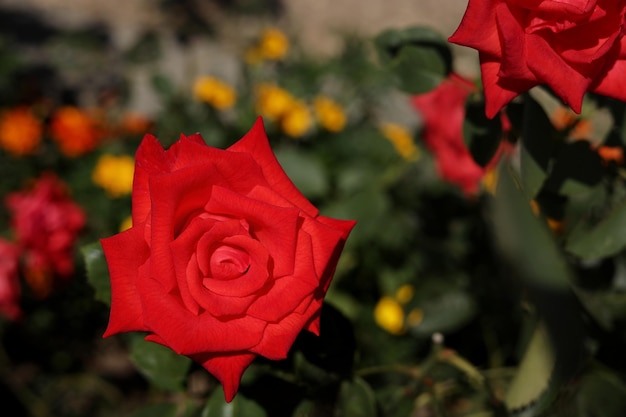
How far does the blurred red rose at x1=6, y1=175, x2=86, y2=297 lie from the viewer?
1219 mm

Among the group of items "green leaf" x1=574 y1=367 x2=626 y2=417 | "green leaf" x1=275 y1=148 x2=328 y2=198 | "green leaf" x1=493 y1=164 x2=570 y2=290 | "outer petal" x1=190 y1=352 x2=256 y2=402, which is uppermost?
"green leaf" x1=493 y1=164 x2=570 y2=290

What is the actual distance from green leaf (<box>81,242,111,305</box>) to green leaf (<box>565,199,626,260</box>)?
1.56ft

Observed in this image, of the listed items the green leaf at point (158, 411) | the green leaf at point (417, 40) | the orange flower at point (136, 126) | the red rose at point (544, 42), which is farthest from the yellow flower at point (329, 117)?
the red rose at point (544, 42)

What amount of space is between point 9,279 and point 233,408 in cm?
71

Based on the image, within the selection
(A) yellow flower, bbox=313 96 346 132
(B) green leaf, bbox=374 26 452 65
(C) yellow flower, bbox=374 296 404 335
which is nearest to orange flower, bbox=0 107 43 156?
(A) yellow flower, bbox=313 96 346 132

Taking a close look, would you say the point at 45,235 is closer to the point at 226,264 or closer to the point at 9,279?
the point at 9,279

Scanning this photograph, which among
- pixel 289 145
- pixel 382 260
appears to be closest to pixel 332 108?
pixel 289 145

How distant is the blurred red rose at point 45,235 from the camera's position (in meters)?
1.22

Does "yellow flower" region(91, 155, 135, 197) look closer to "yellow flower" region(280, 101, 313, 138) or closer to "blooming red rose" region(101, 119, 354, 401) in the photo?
"yellow flower" region(280, 101, 313, 138)

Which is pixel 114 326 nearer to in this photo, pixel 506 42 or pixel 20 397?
pixel 506 42

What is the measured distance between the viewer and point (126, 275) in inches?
19.9

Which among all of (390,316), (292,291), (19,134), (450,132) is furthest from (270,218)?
(19,134)

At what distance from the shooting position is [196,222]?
495 millimetres

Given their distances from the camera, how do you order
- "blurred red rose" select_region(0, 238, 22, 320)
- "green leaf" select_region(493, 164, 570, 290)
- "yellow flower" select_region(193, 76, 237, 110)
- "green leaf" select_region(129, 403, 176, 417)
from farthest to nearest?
1. "yellow flower" select_region(193, 76, 237, 110)
2. "blurred red rose" select_region(0, 238, 22, 320)
3. "green leaf" select_region(129, 403, 176, 417)
4. "green leaf" select_region(493, 164, 570, 290)
